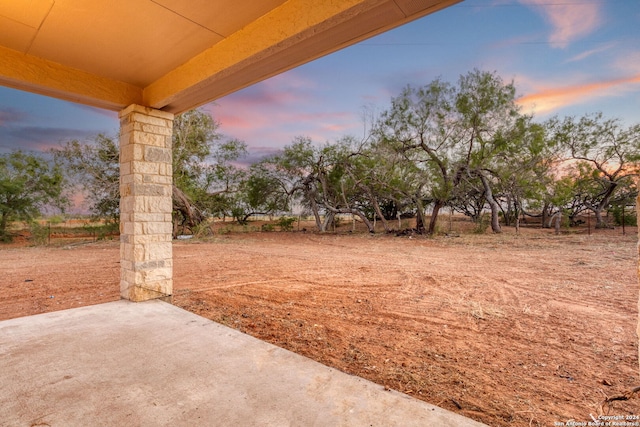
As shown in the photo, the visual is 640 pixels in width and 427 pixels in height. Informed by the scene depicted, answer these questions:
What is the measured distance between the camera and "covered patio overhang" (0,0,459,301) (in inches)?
75.9

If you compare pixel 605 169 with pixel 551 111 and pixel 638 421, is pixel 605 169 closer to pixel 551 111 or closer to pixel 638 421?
pixel 551 111

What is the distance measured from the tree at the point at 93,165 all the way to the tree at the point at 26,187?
1.92m

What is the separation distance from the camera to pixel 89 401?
1541mm

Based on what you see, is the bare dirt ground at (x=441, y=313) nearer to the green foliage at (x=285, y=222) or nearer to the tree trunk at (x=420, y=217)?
the tree trunk at (x=420, y=217)

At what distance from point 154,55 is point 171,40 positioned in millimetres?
381

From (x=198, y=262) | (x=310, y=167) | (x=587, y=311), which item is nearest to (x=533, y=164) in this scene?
(x=310, y=167)

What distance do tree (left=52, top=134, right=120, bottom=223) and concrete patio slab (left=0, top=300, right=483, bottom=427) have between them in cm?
994

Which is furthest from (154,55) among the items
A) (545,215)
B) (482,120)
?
(545,215)

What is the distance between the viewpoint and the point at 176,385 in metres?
1.69

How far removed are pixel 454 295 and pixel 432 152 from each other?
29.6ft

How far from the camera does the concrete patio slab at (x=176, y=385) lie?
4.61 feet

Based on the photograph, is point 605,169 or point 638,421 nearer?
point 638,421

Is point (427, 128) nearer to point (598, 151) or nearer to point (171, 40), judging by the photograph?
point (598, 151)

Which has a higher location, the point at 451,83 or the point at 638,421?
the point at 451,83
